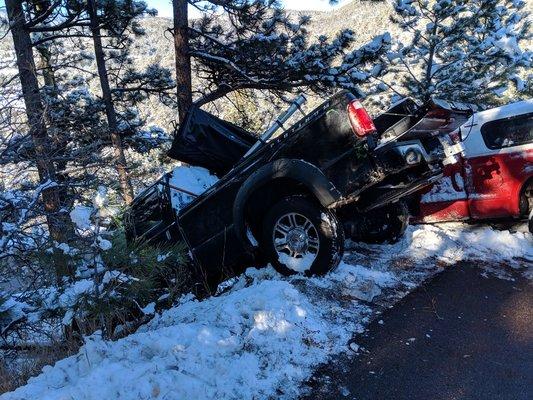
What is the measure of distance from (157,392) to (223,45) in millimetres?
9764

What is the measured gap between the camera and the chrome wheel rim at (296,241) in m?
4.89

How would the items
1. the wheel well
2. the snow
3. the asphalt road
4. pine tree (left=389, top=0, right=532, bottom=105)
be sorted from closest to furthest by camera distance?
1. the asphalt road
2. the snow
3. the wheel well
4. pine tree (left=389, top=0, right=532, bottom=105)

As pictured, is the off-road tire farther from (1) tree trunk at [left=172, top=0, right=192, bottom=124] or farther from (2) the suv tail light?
(1) tree trunk at [left=172, top=0, right=192, bottom=124]

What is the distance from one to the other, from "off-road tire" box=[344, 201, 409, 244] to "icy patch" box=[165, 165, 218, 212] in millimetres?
2148

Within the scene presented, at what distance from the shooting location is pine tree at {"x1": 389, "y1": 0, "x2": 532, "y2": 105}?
42.9 ft

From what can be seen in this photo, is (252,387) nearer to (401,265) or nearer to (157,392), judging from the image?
(157,392)

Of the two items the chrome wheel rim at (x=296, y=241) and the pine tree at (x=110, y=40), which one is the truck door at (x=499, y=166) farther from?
the pine tree at (x=110, y=40)

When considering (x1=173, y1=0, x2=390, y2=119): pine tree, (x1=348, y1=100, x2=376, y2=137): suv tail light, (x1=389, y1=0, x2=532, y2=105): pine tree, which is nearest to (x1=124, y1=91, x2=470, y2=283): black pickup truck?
(x1=348, y1=100, x2=376, y2=137): suv tail light

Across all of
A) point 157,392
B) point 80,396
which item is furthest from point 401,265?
point 80,396

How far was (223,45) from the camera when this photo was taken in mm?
11367

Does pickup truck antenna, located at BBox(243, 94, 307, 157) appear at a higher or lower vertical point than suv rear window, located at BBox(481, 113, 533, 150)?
higher

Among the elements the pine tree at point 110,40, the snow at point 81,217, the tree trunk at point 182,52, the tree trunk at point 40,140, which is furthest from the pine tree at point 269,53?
the snow at point 81,217

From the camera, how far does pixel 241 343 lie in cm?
360

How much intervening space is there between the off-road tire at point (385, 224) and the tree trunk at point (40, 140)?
3.60 metres
